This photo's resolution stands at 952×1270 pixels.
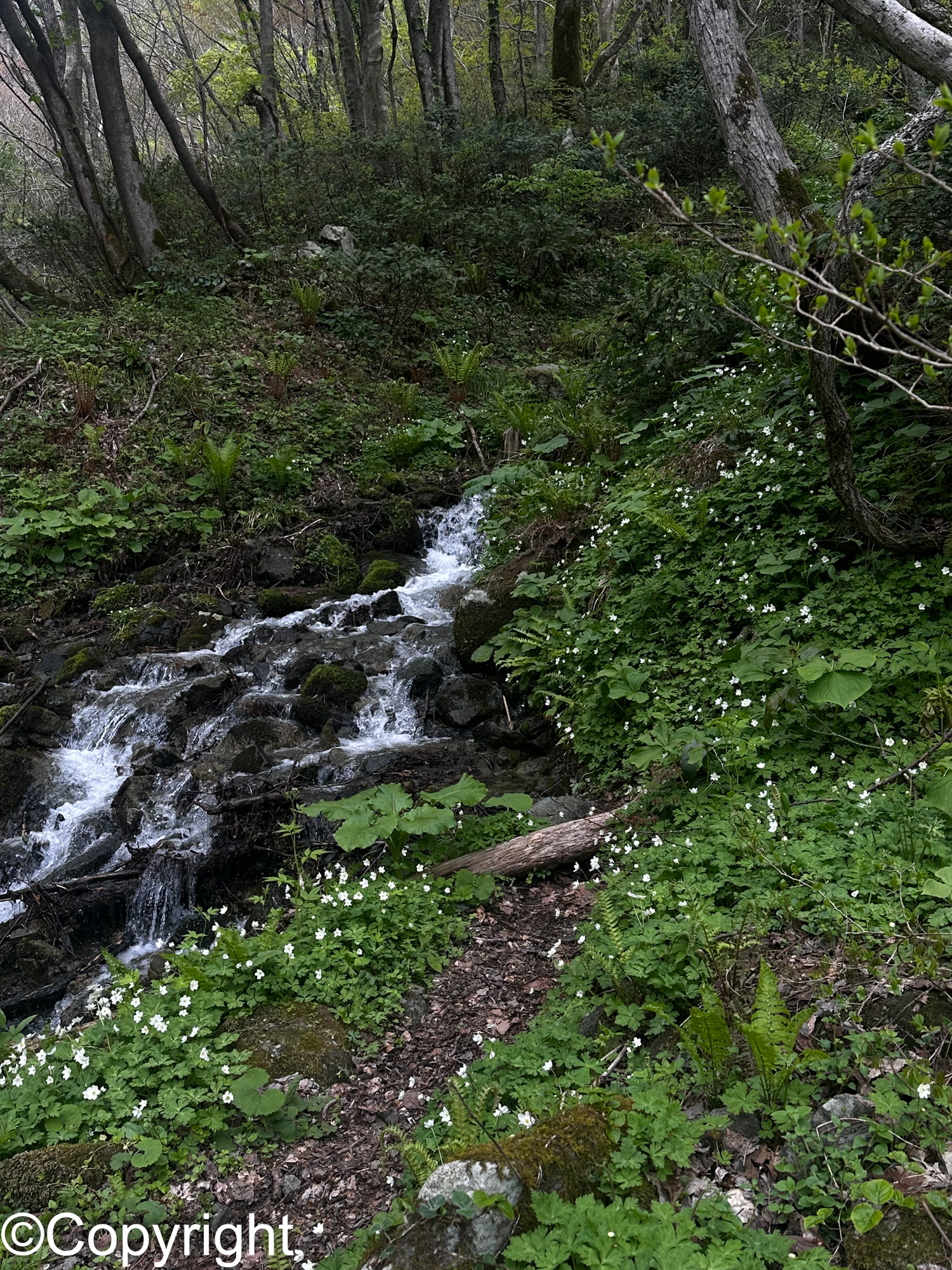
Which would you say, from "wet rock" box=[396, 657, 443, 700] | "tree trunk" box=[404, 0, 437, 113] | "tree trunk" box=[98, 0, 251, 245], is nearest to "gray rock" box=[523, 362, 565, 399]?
"wet rock" box=[396, 657, 443, 700]

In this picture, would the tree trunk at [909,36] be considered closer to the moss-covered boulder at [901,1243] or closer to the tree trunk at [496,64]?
the moss-covered boulder at [901,1243]

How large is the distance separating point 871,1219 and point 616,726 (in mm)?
3725

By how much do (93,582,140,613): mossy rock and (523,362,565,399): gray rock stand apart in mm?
6633

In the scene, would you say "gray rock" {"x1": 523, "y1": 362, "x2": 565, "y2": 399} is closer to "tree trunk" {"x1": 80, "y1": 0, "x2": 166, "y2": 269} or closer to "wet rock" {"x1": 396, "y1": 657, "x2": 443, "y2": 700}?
"wet rock" {"x1": 396, "y1": 657, "x2": 443, "y2": 700}

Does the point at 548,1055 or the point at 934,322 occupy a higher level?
the point at 934,322

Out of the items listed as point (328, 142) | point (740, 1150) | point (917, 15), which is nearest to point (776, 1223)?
point (740, 1150)

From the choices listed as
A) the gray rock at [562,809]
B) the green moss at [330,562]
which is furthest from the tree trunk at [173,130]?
the gray rock at [562,809]

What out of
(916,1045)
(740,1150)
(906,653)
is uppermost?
(906,653)

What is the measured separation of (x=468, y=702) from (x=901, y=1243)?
5.65 metres

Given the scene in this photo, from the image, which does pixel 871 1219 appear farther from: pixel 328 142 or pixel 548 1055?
pixel 328 142

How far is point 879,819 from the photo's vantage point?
3588mm

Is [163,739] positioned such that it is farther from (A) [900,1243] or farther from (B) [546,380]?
(B) [546,380]

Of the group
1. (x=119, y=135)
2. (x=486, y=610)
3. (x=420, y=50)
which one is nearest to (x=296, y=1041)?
(x=486, y=610)

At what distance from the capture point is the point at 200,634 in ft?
29.2
